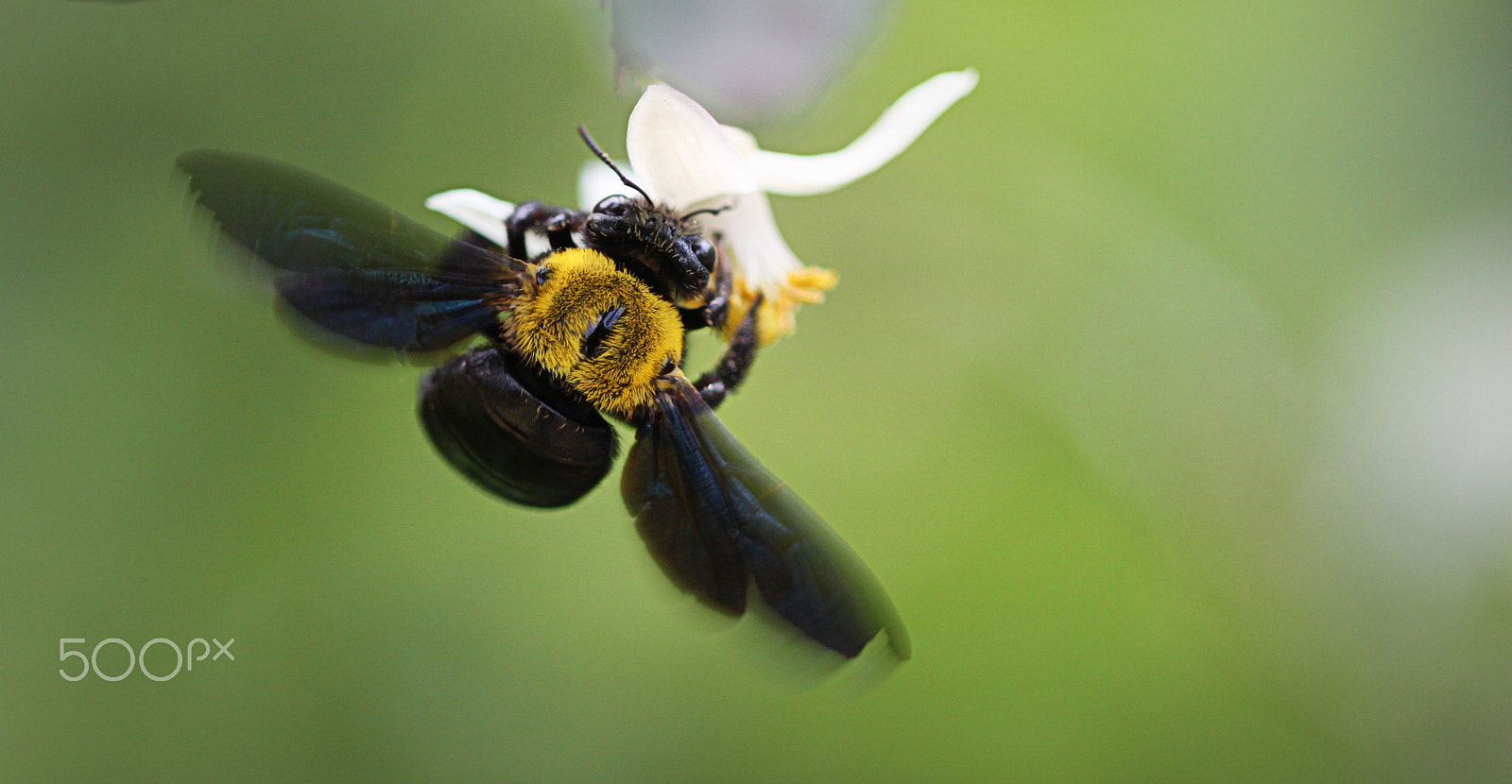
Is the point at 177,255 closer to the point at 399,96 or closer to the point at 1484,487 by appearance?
the point at 399,96

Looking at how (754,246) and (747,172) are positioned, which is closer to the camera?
(747,172)

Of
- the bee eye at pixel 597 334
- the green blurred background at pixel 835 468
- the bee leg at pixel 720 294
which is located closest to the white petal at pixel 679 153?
the bee leg at pixel 720 294

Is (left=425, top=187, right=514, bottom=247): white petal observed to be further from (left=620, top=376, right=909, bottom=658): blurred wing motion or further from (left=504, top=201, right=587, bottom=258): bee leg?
(left=620, top=376, right=909, bottom=658): blurred wing motion

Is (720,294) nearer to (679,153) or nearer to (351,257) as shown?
(679,153)

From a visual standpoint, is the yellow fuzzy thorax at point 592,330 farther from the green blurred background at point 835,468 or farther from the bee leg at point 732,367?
the green blurred background at point 835,468

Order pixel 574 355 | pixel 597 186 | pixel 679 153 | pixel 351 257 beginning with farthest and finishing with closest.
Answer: pixel 597 186 < pixel 679 153 < pixel 574 355 < pixel 351 257

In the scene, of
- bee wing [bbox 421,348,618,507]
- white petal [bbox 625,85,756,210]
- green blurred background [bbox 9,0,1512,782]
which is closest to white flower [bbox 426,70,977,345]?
white petal [bbox 625,85,756,210]

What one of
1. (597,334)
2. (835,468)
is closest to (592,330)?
(597,334)
